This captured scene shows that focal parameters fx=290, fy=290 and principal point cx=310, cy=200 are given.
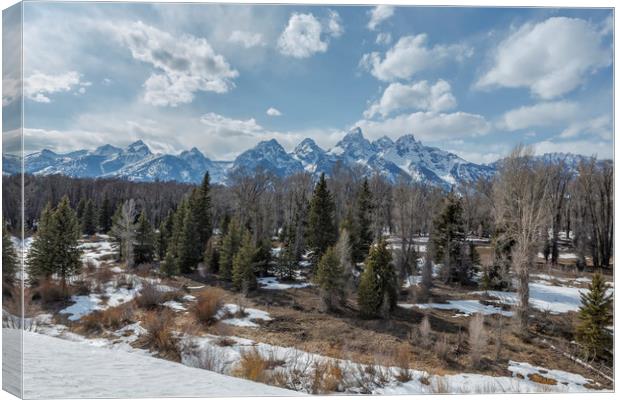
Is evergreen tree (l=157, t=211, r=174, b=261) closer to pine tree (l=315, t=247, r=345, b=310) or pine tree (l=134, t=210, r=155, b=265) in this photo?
pine tree (l=134, t=210, r=155, b=265)

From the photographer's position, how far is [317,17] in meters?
4.92

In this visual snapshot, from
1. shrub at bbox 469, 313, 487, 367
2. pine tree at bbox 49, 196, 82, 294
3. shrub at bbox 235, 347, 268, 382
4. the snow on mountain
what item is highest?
→ the snow on mountain

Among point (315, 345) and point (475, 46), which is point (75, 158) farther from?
point (475, 46)

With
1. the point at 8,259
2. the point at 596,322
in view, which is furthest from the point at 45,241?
the point at 596,322

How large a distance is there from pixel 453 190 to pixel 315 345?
41.9 feet

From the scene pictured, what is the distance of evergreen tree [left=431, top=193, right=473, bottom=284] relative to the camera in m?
15.2

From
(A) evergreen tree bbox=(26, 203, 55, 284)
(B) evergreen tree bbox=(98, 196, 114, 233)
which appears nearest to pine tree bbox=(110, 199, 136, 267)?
(A) evergreen tree bbox=(26, 203, 55, 284)

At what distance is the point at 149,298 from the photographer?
921 centimetres

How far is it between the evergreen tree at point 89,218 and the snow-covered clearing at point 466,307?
3025cm

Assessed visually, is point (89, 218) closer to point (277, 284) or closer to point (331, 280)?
point (277, 284)

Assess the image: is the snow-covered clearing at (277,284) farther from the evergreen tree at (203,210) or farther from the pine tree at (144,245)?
the pine tree at (144,245)

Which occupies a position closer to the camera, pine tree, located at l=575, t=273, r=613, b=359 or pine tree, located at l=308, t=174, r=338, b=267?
pine tree, located at l=575, t=273, r=613, b=359

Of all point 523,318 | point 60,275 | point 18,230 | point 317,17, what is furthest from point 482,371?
point 60,275

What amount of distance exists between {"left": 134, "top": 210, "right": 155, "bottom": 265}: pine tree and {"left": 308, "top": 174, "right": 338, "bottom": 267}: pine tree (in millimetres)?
10756
